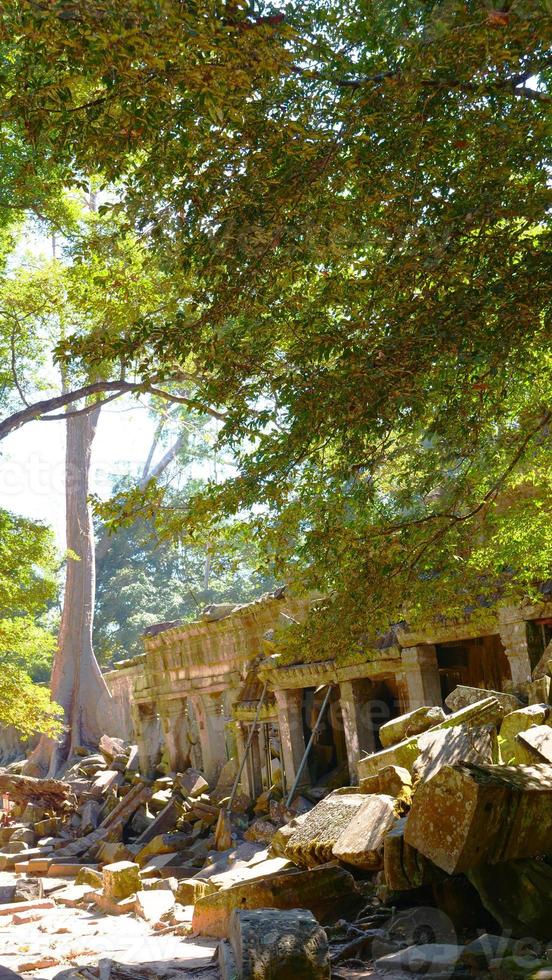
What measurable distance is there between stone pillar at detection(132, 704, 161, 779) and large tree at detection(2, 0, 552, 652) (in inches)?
661

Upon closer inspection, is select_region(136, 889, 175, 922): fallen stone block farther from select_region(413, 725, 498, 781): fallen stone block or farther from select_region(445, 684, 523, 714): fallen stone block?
select_region(413, 725, 498, 781): fallen stone block

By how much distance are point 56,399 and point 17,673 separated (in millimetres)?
3751

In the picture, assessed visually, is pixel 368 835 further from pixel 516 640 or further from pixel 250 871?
pixel 516 640

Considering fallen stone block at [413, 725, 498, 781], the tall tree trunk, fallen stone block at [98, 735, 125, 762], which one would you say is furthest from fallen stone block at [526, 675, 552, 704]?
the tall tree trunk

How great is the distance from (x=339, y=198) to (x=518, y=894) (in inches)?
180

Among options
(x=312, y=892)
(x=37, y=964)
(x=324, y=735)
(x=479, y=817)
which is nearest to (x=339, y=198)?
(x=479, y=817)

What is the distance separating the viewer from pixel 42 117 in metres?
4.55

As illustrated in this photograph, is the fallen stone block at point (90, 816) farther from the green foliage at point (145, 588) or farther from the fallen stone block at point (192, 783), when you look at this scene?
the green foliage at point (145, 588)

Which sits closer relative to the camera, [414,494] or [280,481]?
[280,481]

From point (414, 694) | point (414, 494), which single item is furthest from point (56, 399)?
point (414, 494)

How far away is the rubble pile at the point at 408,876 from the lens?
216 inches

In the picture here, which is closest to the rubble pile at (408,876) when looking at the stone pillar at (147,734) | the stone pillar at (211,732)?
the stone pillar at (211,732)

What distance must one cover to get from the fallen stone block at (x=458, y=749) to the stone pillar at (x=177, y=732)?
42.2 feet

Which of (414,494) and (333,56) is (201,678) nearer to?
(414,494)
